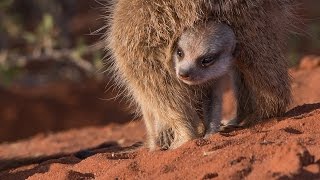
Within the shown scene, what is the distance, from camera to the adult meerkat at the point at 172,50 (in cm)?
468

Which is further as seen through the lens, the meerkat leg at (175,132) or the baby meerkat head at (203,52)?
the meerkat leg at (175,132)

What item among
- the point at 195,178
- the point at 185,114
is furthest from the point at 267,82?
the point at 195,178

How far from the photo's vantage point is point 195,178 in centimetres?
372

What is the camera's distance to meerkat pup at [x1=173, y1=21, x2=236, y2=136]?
4562 mm

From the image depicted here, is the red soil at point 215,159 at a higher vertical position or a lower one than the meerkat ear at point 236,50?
lower

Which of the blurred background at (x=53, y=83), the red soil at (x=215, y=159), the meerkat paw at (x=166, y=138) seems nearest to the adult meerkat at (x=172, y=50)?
the meerkat paw at (x=166, y=138)

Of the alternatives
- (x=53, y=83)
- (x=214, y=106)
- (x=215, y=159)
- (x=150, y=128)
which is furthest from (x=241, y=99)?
(x=53, y=83)

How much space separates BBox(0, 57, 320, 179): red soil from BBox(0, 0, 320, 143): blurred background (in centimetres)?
410

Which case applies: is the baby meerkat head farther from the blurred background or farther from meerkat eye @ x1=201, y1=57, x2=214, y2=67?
the blurred background

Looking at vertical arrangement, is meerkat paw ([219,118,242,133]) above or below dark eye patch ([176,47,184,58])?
below

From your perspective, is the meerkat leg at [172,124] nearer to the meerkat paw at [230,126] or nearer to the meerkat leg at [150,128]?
the meerkat leg at [150,128]

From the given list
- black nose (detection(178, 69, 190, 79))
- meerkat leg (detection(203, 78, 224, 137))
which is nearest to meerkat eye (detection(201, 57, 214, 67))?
black nose (detection(178, 69, 190, 79))

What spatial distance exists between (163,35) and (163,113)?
1.68 feet

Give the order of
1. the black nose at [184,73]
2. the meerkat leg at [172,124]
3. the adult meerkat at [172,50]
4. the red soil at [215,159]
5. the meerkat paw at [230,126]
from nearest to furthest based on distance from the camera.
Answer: the red soil at [215,159]
the black nose at [184,73]
the adult meerkat at [172,50]
the meerkat leg at [172,124]
the meerkat paw at [230,126]
